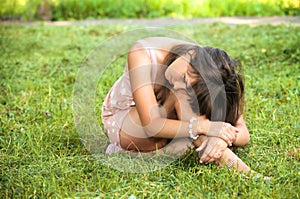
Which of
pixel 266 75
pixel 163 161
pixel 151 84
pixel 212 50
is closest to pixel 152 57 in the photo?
pixel 151 84

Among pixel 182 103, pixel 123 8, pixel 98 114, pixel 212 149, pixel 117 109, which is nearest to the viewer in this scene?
pixel 212 149

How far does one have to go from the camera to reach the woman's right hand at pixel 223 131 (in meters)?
2.20

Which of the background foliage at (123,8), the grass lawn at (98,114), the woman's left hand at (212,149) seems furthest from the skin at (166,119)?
the background foliage at (123,8)

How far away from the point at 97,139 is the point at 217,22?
3.80 metres

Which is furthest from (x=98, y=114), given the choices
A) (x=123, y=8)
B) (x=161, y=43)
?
(x=123, y=8)

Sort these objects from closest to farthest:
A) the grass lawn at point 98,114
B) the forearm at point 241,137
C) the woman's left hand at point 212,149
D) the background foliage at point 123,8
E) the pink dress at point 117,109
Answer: the grass lawn at point 98,114 → the woman's left hand at point 212,149 → the forearm at point 241,137 → the pink dress at point 117,109 → the background foliage at point 123,8

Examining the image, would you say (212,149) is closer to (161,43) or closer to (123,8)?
(161,43)

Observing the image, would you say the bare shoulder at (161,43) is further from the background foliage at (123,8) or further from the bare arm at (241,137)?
the background foliage at (123,8)

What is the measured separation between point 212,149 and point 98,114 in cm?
101

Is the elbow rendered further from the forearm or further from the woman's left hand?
the woman's left hand

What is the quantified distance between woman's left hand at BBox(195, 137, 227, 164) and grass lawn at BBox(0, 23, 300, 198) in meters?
0.04

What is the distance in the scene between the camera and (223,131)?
7.23 ft

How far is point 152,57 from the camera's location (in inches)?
91.5

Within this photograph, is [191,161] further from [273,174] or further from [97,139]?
[97,139]
